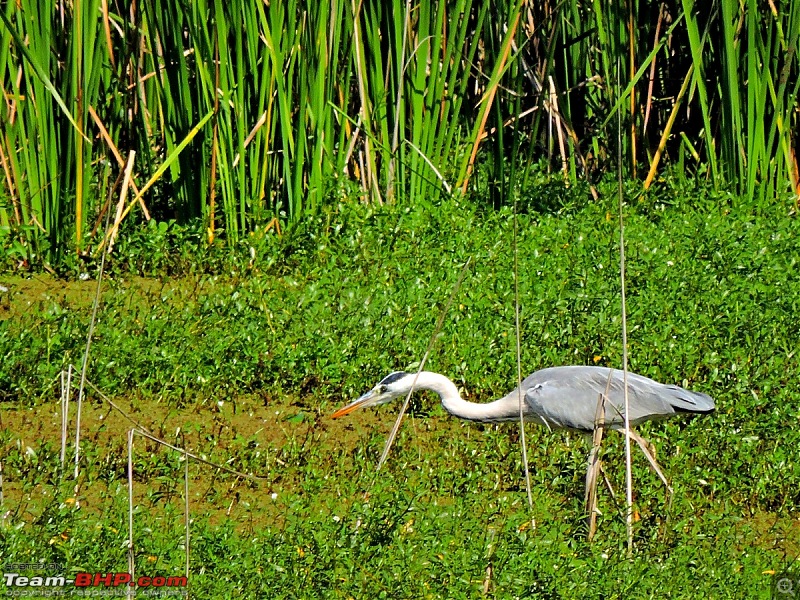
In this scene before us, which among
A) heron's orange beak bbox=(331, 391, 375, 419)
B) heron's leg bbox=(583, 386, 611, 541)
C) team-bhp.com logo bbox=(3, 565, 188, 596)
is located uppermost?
team-bhp.com logo bbox=(3, 565, 188, 596)

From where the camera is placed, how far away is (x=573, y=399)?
432cm

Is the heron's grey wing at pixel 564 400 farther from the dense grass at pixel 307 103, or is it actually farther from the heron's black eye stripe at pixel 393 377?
the dense grass at pixel 307 103

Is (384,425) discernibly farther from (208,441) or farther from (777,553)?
(777,553)

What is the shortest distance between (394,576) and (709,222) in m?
3.58

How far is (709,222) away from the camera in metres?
6.22

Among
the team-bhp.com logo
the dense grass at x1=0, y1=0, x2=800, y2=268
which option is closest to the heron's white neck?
the team-bhp.com logo

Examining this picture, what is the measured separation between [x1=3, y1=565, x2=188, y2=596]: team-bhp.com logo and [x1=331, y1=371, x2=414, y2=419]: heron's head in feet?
4.97

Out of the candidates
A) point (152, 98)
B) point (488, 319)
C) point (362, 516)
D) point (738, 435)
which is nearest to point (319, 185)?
point (152, 98)

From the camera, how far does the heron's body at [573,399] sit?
4.23m

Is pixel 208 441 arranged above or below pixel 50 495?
below

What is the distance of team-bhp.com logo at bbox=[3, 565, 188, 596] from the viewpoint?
304 centimetres

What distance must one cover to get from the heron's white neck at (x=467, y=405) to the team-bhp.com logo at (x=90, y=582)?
146 cm

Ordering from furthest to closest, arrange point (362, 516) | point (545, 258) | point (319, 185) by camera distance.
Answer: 1. point (319, 185)
2. point (545, 258)
3. point (362, 516)

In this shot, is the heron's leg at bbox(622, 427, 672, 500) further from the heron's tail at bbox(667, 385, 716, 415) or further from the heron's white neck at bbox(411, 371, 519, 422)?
the heron's white neck at bbox(411, 371, 519, 422)
